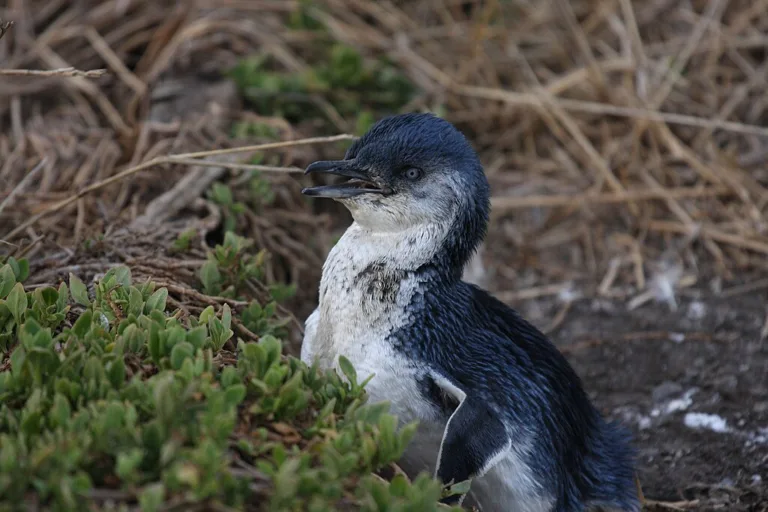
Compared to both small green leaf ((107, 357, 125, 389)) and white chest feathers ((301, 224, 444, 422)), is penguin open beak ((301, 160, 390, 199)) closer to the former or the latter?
white chest feathers ((301, 224, 444, 422))

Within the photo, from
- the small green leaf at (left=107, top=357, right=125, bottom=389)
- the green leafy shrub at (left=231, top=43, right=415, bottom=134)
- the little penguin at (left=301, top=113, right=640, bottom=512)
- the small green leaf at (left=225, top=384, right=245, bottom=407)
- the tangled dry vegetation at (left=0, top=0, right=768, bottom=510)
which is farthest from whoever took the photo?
the green leafy shrub at (left=231, top=43, right=415, bottom=134)

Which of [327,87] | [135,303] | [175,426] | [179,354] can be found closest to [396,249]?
[135,303]

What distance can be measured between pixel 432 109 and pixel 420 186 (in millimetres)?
2838

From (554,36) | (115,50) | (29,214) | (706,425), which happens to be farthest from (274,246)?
(554,36)

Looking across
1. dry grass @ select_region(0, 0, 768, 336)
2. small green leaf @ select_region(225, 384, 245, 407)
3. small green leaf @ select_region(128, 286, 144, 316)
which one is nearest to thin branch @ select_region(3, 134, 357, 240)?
dry grass @ select_region(0, 0, 768, 336)

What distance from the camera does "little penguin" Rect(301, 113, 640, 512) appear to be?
3328 millimetres

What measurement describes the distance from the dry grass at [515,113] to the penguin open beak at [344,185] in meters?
1.24

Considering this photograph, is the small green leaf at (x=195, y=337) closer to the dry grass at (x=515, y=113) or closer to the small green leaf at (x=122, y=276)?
the small green leaf at (x=122, y=276)

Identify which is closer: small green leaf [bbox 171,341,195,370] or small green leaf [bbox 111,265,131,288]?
small green leaf [bbox 171,341,195,370]

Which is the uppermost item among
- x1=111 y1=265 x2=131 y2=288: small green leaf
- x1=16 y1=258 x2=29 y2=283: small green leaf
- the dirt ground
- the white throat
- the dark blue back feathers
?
the white throat

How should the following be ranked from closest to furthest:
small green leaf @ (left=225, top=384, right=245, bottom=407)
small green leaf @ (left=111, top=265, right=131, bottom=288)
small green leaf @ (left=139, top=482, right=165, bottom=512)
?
small green leaf @ (left=139, top=482, right=165, bottom=512) < small green leaf @ (left=225, top=384, right=245, bottom=407) < small green leaf @ (left=111, top=265, right=131, bottom=288)

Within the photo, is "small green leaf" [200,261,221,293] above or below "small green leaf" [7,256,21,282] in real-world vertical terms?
below

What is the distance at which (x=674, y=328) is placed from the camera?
199 inches

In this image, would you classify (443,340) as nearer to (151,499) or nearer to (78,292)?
(78,292)
